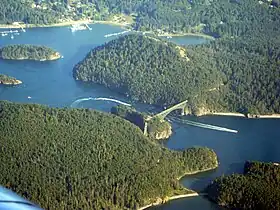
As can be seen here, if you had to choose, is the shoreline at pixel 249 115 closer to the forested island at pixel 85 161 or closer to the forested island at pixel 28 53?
the forested island at pixel 85 161

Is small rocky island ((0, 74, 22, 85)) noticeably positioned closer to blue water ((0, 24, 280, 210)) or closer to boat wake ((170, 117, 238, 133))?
blue water ((0, 24, 280, 210))

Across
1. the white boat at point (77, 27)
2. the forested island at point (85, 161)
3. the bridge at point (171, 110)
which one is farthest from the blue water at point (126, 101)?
the white boat at point (77, 27)

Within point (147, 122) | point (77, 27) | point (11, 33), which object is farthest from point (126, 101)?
point (11, 33)

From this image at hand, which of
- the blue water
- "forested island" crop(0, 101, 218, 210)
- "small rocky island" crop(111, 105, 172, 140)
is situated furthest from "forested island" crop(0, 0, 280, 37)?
Answer: "forested island" crop(0, 101, 218, 210)

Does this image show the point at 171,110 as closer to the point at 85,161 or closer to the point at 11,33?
the point at 85,161

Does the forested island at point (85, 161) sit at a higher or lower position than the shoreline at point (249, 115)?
higher

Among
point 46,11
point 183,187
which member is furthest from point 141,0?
point 183,187
